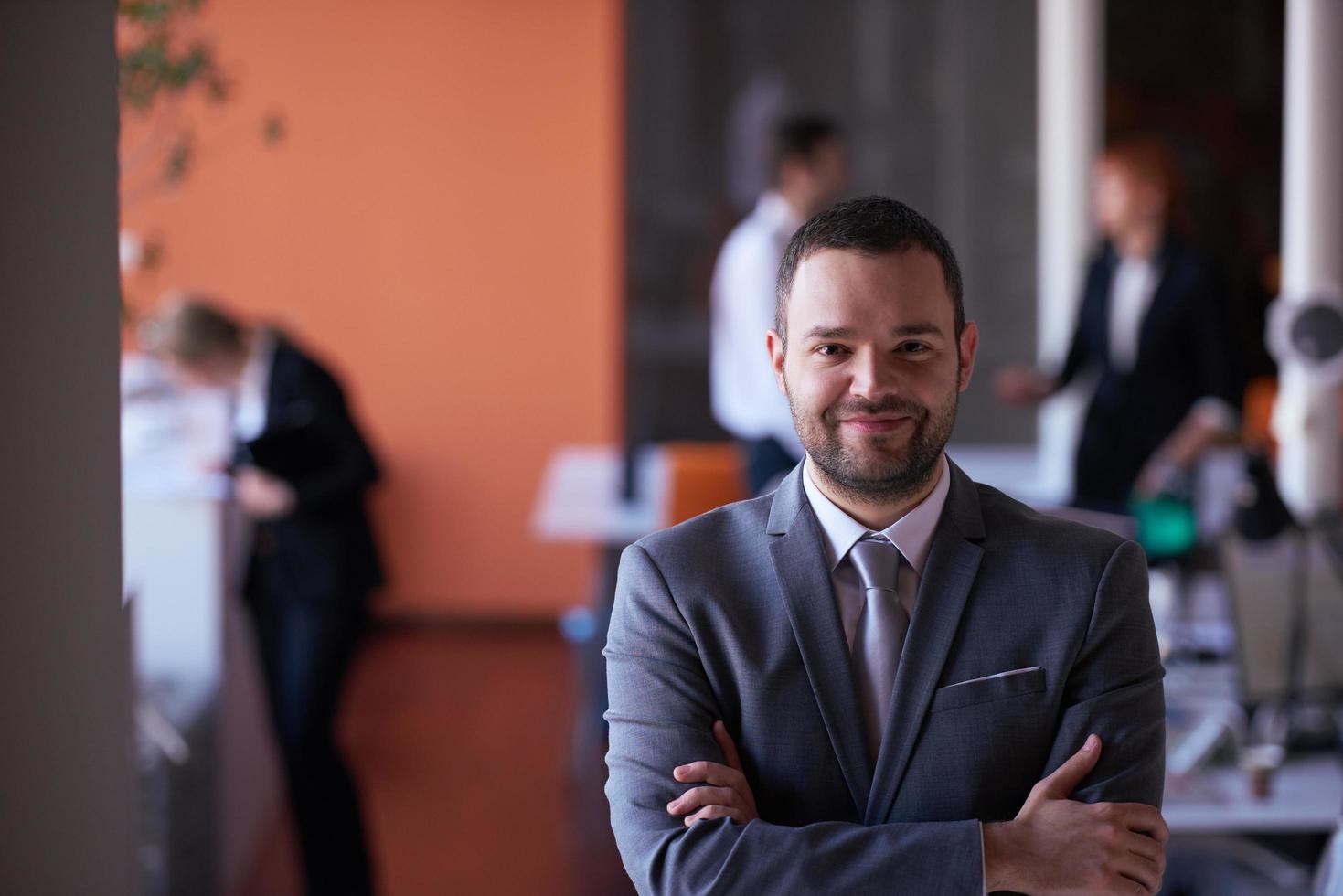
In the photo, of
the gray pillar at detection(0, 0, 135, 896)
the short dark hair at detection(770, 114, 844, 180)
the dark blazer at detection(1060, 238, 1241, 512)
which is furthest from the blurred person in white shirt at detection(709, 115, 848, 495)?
the gray pillar at detection(0, 0, 135, 896)

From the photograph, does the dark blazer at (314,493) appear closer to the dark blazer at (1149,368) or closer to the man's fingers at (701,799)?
the dark blazer at (1149,368)

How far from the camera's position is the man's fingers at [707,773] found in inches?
57.4

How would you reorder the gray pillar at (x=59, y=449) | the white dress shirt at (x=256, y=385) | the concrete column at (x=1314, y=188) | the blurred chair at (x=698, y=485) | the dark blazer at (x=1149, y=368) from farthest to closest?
the blurred chair at (x=698, y=485) < the dark blazer at (x=1149, y=368) < the concrete column at (x=1314, y=188) < the white dress shirt at (x=256, y=385) < the gray pillar at (x=59, y=449)

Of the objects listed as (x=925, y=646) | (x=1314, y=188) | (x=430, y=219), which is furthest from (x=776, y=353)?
(x=430, y=219)

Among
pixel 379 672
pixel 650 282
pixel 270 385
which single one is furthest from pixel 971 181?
pixel 270 385

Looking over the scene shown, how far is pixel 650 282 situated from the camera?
23.1 ft

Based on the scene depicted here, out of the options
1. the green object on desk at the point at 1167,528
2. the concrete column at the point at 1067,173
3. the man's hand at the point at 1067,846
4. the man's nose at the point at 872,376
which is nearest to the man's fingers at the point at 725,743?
the man's hand at the point at 1067,846

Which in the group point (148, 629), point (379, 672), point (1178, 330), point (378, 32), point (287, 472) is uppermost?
point (378, 32)

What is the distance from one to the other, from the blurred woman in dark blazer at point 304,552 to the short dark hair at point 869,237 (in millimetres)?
2409

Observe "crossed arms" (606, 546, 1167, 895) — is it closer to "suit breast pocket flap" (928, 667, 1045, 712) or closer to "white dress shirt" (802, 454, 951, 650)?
"suit breast pocket flap" (928, 667, 1045, 712)

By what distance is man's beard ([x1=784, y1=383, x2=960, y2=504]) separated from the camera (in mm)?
1419

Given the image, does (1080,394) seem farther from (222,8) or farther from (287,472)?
(222,8)

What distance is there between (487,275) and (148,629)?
11.0ft

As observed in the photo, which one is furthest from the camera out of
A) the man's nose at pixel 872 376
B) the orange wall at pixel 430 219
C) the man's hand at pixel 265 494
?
the orange wall at pixel 430 219
